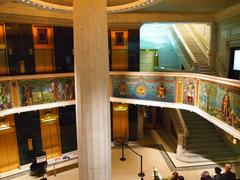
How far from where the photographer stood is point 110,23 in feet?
43.4

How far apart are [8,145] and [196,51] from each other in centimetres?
1277

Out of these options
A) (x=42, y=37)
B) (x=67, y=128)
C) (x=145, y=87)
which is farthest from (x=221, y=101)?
(x=42, y=37)

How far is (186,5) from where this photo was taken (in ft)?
37.2

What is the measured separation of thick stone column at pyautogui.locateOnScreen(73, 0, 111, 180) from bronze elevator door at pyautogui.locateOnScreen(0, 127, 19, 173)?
7.64 meters

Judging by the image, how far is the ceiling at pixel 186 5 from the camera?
9589mm

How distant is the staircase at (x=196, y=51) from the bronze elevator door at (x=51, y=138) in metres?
8.94

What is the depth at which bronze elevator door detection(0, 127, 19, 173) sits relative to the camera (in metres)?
11.6

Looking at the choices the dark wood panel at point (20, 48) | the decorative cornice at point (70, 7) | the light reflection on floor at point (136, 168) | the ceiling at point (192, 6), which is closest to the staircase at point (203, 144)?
the light reflection on floor at point (136, 168)

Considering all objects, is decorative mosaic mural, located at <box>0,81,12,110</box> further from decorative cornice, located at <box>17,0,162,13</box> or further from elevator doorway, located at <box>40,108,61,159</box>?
decorative cornice, located at <box>17,0,162,13</box>

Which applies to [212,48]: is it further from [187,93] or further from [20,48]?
[20,48]

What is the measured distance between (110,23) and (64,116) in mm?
6065

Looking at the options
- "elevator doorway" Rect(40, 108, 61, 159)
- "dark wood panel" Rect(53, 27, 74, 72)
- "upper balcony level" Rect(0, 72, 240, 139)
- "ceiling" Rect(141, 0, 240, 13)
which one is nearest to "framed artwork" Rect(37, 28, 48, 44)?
"dark wood panel" Rect(53, 27, 74, 72)

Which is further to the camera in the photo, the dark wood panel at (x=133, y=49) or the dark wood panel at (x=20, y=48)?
the dark wood panel at (x=133, y=49)

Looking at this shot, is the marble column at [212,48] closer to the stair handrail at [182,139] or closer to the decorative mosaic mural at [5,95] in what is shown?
the stair handrail at [182,139]
